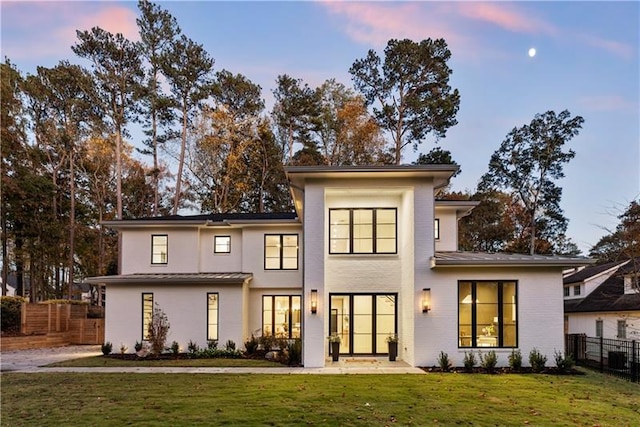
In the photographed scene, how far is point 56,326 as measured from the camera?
71.2 feet

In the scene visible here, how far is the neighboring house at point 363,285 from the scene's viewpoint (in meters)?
12.4

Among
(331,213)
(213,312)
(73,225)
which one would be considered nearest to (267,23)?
(331,213)

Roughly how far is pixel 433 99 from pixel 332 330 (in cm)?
1896

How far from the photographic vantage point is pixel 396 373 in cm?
1126

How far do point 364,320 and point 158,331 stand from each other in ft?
23.0

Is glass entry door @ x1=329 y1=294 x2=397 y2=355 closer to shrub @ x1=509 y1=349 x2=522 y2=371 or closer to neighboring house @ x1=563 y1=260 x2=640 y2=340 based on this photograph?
shrub @ x1=509 y1=349 x2=522 y2=371

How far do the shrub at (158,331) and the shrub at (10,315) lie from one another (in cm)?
974

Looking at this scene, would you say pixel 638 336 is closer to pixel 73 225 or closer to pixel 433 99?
pixel 433 99

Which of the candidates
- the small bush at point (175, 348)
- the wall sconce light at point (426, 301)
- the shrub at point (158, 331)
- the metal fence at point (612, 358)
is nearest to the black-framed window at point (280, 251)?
the shrub at point (158, 331)

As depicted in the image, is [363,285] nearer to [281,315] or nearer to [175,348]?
[281,315]

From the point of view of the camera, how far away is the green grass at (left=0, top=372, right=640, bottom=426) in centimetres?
714

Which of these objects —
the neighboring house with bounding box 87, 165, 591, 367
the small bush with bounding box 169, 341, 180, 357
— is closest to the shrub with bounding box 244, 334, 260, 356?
the neighboring house with bounding box 87, 165, 591, 367

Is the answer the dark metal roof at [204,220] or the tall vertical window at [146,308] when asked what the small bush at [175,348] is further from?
the dark metal roof at [204,220]

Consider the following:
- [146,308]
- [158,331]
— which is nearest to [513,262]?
[158,331]
